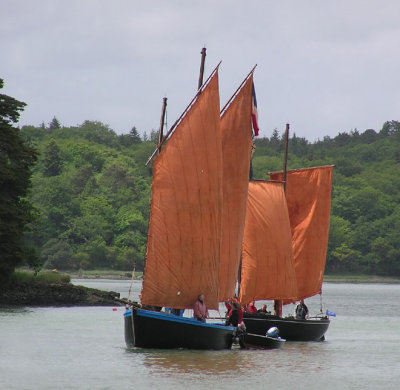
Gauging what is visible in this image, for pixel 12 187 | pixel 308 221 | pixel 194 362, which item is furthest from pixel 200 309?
pixel 12 187

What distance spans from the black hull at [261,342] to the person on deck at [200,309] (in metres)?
5.77

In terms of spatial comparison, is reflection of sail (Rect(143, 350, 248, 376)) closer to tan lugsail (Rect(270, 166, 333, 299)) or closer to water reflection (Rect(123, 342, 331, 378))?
water reflection (Rect(123, 342, 331, 378))

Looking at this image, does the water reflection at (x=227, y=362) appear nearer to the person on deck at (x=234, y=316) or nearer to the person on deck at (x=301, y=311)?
the person on deck at (x=234, y=316)

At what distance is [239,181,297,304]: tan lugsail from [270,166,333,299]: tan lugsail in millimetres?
4232

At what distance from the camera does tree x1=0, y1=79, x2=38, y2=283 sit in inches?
2842

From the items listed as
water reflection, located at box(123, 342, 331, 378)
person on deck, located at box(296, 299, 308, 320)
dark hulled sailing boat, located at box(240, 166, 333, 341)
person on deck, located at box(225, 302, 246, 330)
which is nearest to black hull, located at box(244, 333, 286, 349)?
water reflection, located at box(123, 342, 331, 378)

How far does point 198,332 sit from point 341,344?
54.3 ft

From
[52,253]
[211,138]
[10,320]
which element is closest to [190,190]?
[211,138]

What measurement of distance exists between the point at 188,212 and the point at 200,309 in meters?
4.08

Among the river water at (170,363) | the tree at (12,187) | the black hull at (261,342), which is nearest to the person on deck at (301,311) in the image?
the river water at (170,363)

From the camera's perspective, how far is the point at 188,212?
41.8m

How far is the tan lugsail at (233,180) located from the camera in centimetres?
4616

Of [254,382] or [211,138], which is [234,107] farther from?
[254,382]

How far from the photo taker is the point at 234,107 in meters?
46.6
